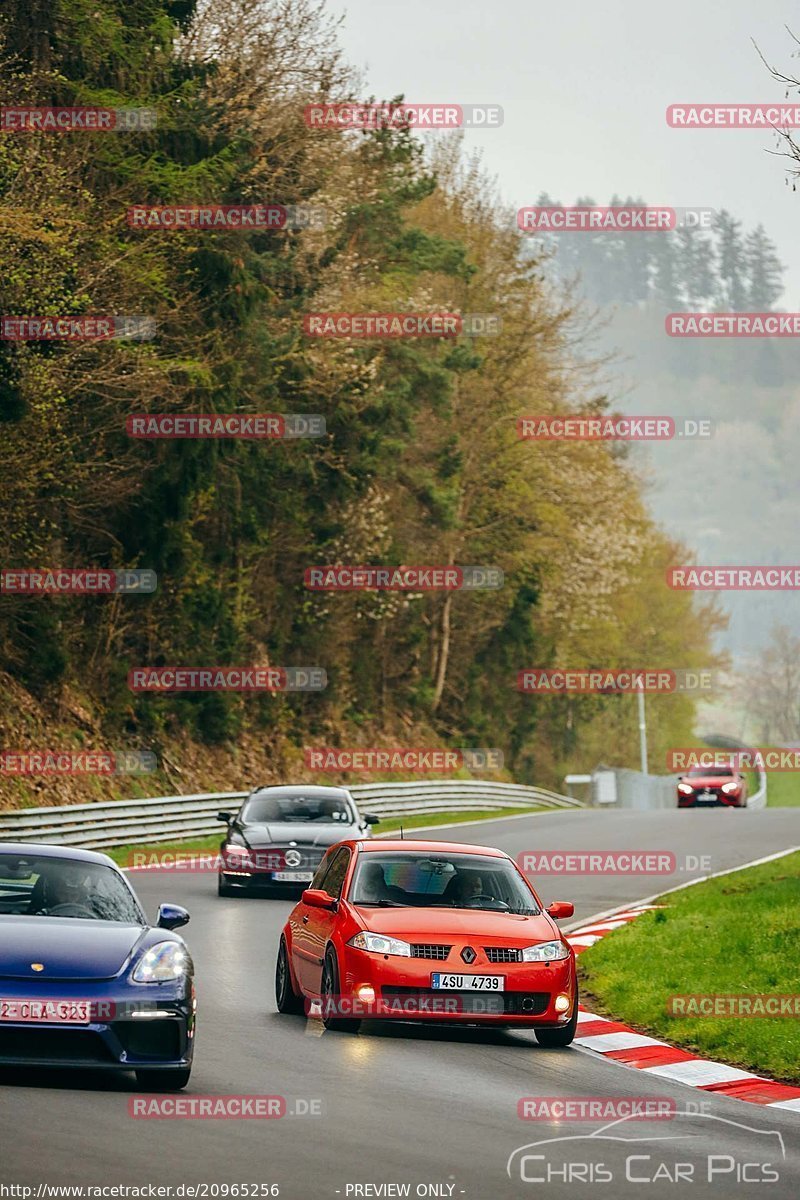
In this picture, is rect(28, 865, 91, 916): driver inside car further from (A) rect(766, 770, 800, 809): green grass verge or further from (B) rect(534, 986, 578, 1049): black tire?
(A) rect(766, 770, 800, 809): green grass verge

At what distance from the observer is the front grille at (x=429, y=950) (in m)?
12.4

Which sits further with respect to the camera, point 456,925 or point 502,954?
point 456,925

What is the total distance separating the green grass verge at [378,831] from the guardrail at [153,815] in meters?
0.13

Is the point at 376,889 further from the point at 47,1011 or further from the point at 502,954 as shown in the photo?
the point at 47,1011

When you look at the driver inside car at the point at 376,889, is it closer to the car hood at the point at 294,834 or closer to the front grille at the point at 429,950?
the front grille at the point at 429,950

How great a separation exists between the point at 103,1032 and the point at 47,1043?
283 mm

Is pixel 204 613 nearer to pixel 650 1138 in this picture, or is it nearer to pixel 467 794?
pixel 467 794

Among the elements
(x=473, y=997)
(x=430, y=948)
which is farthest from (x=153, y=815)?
→ (x=473, y=997)

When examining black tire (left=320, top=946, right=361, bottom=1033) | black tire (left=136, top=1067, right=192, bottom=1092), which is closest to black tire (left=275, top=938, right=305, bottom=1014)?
black tire (left=320, top=946, right=361, bottom=1033)

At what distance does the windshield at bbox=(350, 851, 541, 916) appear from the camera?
43.3 feet

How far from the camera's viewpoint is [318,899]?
1316 cm

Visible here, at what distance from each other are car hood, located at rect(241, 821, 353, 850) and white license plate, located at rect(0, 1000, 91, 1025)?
1375 centimetres

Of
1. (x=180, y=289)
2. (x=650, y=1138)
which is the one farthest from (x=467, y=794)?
(x=650, y=1138)

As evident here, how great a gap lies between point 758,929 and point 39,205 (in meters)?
17.3
